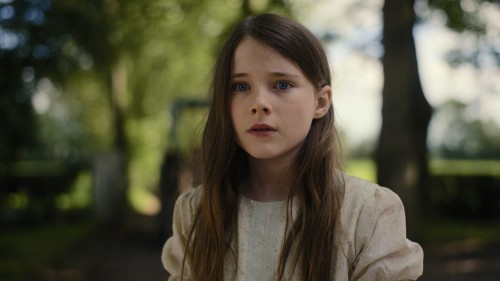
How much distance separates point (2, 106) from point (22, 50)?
842 millimetres

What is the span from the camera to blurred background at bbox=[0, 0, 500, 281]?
914 cm

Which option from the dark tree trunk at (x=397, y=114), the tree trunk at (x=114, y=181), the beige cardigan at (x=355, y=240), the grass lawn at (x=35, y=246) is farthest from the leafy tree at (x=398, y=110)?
the beige cardigan at (x=355, y=240)

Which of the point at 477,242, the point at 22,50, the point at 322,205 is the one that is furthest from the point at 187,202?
the point at 477,242

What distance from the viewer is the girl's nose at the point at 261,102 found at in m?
1.66

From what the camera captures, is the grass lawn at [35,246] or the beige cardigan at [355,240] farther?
the grass lawn at [35,246]

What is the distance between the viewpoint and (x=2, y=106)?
30.2ft

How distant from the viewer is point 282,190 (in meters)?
1.79

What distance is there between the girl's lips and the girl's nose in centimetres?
4

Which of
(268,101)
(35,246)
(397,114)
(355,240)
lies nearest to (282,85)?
(268,101)

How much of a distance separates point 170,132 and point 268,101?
1004 centimetres

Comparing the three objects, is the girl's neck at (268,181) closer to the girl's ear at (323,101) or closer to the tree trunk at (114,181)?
the girl's ear at (323,101)

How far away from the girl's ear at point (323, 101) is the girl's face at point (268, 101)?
4 centimetres

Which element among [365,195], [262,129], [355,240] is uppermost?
[262,129]

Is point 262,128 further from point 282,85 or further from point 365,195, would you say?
point 365,195
